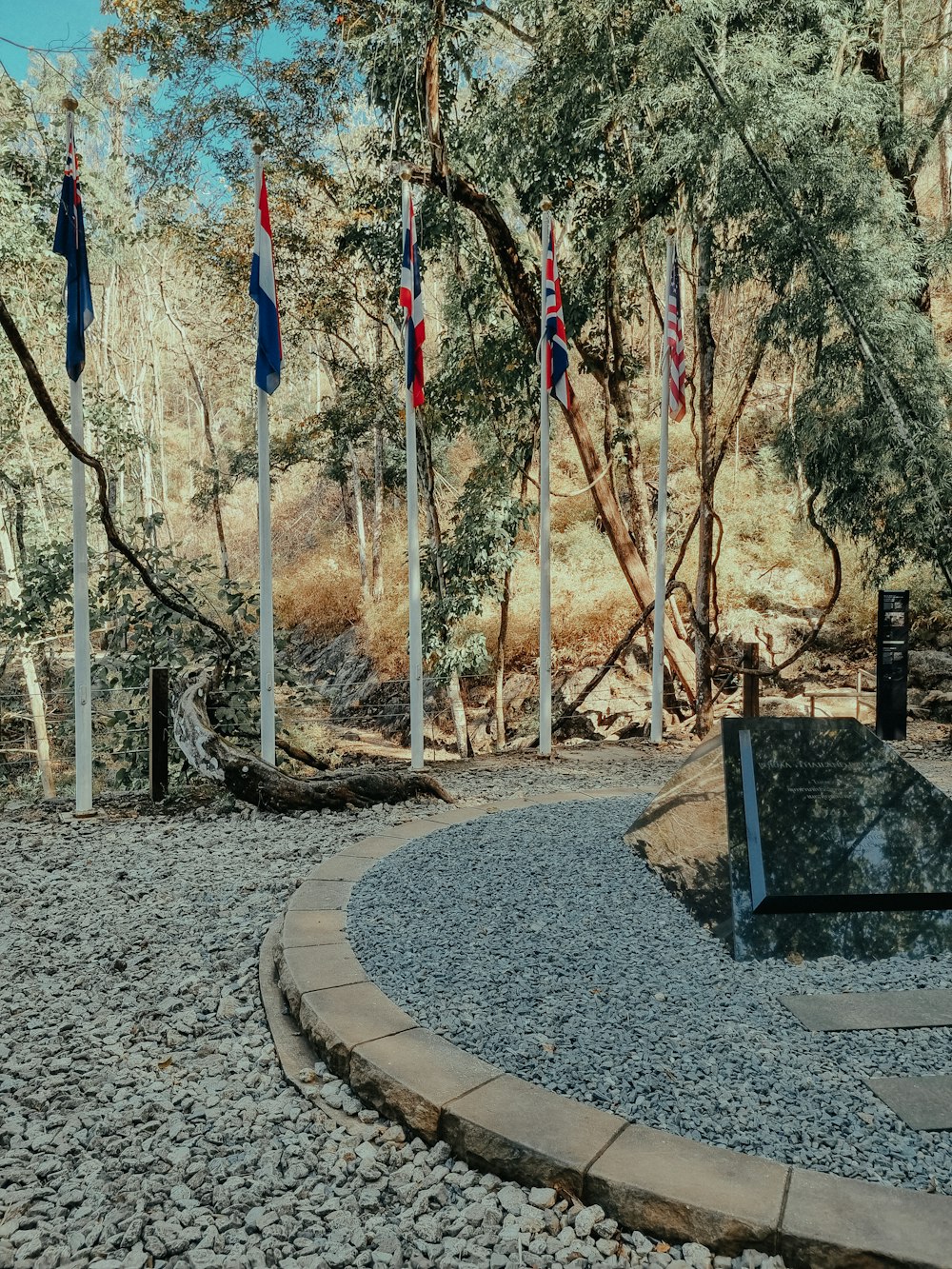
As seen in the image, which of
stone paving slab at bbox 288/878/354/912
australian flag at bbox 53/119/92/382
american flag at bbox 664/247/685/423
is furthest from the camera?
american flag at bbox 664/247/685/423

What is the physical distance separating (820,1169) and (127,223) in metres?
15.3

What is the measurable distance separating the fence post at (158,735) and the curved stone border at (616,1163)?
341 centimetres

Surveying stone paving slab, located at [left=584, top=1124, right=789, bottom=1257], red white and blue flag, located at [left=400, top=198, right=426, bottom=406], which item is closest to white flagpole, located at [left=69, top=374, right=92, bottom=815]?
red white and blue flag, located at [left=400, top=198, right=426, bottom=406]

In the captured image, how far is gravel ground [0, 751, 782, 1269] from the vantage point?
182cm

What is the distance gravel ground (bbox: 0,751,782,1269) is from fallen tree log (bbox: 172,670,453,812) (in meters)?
1.51

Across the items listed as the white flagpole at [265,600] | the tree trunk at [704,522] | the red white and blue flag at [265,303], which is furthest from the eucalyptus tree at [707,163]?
the white flagpole at [265,600]

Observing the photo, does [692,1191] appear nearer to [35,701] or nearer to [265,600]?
[265,600]

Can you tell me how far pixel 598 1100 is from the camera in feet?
7.23

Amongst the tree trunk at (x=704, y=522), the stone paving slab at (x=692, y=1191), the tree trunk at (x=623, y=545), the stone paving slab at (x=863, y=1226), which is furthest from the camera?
the tree trunk at (x=623, y=545)

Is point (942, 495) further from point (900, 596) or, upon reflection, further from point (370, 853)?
point (370, 853)

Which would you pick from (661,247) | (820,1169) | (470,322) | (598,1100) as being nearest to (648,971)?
(598,1100)

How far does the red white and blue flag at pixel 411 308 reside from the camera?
6484mm

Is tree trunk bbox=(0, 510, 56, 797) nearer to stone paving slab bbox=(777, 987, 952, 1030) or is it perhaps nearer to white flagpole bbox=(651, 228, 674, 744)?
white flagpole bbox=(651, 228, 674, 744)

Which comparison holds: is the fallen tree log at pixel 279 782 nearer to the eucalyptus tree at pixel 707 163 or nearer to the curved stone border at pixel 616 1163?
the curved stone border at pixel 616 1163
